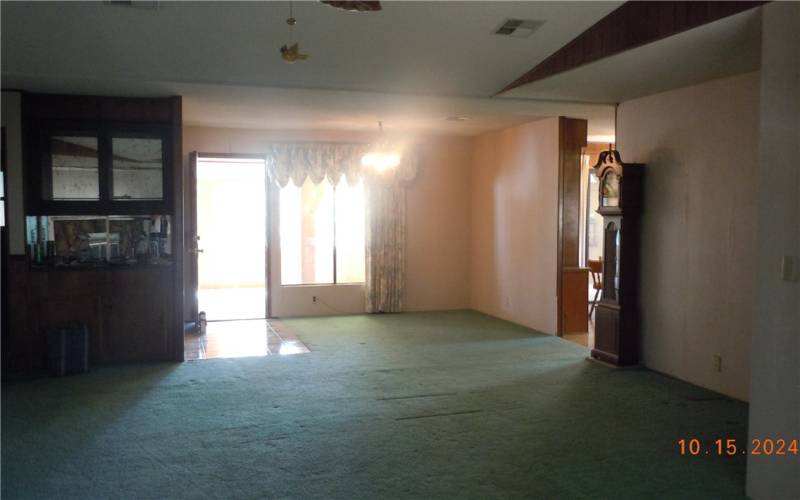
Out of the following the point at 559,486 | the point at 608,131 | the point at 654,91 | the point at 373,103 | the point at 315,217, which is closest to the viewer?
the point at 559,486

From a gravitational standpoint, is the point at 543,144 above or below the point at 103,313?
above

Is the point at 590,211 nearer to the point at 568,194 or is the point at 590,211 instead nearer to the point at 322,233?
the point at 568,194

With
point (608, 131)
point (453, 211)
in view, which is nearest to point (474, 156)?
point (453, 211)

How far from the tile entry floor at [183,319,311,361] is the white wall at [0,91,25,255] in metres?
1.87

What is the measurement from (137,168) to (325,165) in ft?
9.66

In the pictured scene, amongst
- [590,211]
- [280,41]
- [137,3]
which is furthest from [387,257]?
[137,3]

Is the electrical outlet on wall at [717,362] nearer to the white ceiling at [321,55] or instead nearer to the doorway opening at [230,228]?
the white ceiling at [321,55]

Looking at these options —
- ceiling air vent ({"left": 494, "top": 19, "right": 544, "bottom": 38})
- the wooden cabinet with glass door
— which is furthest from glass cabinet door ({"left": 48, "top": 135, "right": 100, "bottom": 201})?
ceiling air vent ({"left": 494, "top": 19, "right": 544, "bottom": 38})

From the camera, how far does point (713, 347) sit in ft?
16.9

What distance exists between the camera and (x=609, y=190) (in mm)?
5996

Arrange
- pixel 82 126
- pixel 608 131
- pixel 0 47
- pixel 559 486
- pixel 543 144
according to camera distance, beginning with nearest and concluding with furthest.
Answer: pixel 559 486, pixel 0 47, pixel 82 126, pixel 543 144, pixel 608 131

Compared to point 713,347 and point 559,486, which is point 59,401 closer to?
point 559,486

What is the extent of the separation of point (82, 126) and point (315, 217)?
3.53 meters

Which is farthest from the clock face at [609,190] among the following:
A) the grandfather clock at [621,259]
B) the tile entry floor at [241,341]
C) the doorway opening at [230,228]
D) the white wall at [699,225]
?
the doorway opening at [230,228]
